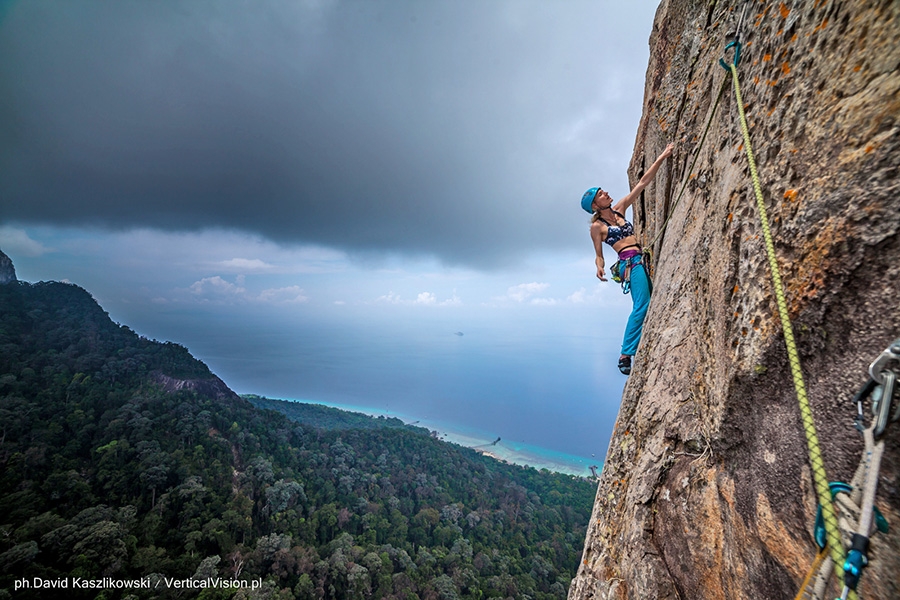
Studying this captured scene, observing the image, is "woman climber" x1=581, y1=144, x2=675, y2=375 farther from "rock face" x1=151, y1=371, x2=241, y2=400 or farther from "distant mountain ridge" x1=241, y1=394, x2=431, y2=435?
"distant mountain ridge" x1=241, y1=394, x2=431, y2=435

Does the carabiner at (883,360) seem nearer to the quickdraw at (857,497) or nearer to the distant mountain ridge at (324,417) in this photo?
the quickdraw at (857,497)

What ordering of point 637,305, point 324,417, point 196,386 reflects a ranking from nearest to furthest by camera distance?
point 637,305
point 196,386
point 324,417

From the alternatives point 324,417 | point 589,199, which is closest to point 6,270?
point 324,417

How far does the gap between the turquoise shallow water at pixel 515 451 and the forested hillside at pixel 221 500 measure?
26.1 metres

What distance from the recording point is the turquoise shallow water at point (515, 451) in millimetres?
79938

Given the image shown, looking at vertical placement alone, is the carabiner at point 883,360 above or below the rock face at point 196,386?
above

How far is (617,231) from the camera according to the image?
14.0ft

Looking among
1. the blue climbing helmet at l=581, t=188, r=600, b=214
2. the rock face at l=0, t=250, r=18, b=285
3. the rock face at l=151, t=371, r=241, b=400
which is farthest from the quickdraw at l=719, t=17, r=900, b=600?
the rock face at l=0, t=250, r=18, b=285

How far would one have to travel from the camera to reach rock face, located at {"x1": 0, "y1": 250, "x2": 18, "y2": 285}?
65.5m

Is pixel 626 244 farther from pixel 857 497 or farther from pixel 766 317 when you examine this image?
pixel 857 497

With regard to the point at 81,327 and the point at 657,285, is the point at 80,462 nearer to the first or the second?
the point at 81,327

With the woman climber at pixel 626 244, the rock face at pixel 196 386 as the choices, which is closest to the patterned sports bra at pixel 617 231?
the woman climber at pixel 626 244

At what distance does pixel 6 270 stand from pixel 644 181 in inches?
4357

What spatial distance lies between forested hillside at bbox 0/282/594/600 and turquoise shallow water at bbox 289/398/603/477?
26.1 metres
